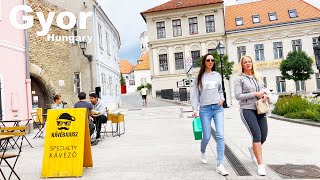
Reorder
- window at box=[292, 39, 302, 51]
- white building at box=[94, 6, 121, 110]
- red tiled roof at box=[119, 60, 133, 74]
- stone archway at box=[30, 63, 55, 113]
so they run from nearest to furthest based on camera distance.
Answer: stone archway at box=[30, 63, 55, 113], white building at box=[94, 6, 121, 110], window at box=[292, 39, 302, 51], red tiled roof at box=[119, 60, 133, 74]

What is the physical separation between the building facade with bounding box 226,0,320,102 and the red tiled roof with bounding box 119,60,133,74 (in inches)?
2465

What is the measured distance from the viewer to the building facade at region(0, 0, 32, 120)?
12.8 meters

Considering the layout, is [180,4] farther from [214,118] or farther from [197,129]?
[214,118]

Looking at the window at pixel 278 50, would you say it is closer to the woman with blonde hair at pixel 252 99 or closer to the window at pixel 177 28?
the window at pixel 177 28

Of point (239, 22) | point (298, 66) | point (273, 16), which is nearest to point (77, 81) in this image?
point (298, 66)

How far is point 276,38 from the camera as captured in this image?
1576 inches

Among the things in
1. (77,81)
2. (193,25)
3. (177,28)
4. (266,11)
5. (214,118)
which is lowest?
(214,118)

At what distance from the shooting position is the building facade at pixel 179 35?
41469 mm

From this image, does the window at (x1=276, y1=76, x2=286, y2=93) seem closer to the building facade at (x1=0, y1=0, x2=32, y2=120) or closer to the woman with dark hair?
the building facade at (x1=0, y1=0, x2=32, y2=120)

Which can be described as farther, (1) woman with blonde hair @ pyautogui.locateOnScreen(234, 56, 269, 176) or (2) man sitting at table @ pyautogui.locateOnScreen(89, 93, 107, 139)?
(2) man sitting at table @ pyautogui.locateOnScreen(89, 93, 107, 139)

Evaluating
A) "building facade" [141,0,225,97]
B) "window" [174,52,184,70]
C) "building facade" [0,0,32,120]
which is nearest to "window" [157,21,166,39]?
"building facade" [141,0,225,97]

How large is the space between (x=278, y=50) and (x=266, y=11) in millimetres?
5551

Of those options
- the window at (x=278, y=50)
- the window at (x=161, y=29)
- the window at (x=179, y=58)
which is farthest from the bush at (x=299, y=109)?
the window at (x=161, y=29)

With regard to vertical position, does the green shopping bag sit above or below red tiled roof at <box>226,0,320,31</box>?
below
